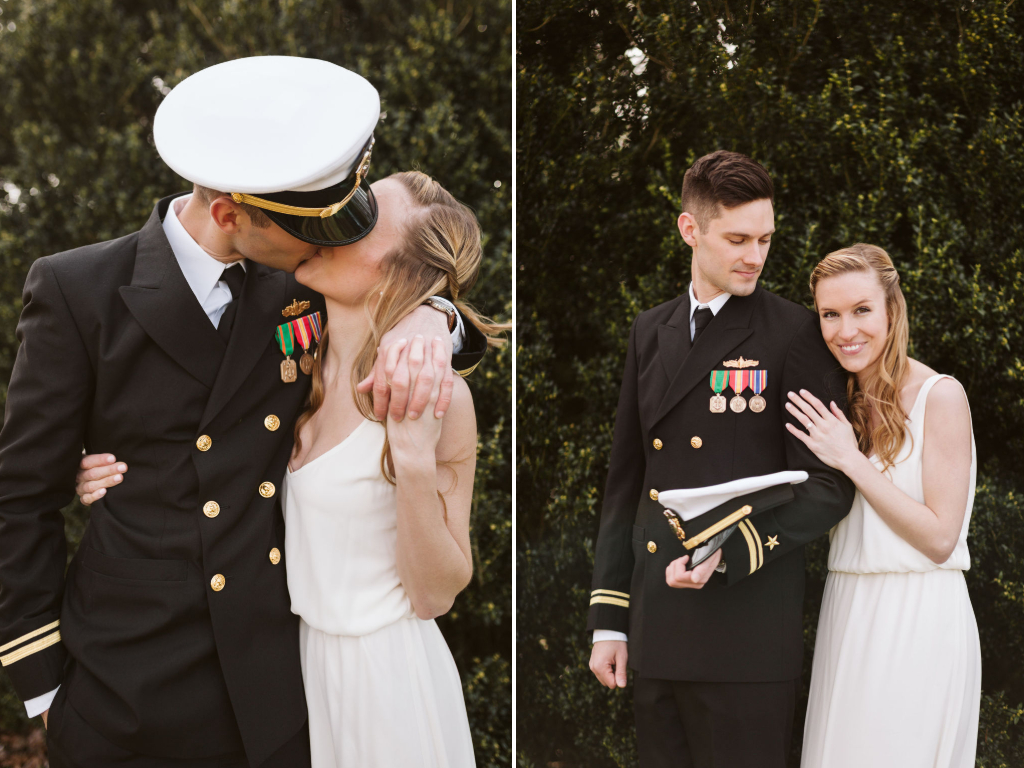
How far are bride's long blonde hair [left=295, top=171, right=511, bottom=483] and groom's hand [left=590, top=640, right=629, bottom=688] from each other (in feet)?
3.50

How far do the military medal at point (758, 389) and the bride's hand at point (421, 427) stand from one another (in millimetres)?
979

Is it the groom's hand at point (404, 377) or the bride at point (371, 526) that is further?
the bride at point (371, 526)

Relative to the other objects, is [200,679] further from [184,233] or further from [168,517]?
[184,233]

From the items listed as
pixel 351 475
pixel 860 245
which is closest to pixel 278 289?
pixel 351 475

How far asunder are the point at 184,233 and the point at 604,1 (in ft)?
6.43

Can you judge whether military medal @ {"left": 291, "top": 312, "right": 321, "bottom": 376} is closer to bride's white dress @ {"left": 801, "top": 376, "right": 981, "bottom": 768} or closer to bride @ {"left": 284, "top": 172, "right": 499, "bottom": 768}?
bride @ {"left": 284, "top": 172, "right": 499, "bottom": 768}

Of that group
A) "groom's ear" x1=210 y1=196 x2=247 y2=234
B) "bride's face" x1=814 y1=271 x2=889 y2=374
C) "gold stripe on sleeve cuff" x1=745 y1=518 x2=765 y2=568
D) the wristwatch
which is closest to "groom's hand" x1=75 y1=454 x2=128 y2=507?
"groom's ear" x1=210 y1=196 x2=247 y2=234

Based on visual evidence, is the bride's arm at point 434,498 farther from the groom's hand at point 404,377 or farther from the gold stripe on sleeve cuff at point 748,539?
the gold stripe on sleeve cuff at point 748,539

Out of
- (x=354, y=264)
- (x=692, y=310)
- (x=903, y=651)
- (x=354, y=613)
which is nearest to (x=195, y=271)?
(x=354, y=264)

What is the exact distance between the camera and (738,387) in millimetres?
2449

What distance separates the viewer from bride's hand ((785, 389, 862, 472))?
7.63ft

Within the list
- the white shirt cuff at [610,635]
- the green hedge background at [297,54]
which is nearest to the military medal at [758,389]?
the white shirt cuff at [610,635]

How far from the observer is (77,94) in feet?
12.9

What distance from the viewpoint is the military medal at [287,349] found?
220 centimetres
